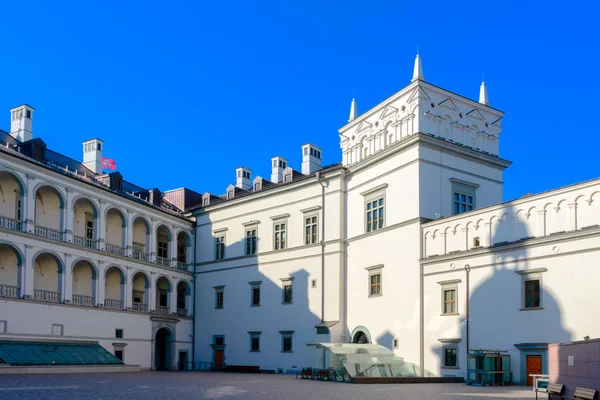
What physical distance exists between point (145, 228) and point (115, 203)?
4777mm

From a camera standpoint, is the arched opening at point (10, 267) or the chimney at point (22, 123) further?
the chimney at point (22, 123)

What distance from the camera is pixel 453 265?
33312 mm

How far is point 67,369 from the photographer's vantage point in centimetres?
3678

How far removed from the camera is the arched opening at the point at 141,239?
157ft

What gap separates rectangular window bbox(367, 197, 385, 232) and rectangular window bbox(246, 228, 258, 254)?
10953 millimetres

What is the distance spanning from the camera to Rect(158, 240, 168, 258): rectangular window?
51594 mm

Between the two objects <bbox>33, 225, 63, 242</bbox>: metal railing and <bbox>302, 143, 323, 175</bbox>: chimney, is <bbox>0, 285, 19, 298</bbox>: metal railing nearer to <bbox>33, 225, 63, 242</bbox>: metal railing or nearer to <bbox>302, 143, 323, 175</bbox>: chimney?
<bbox>33, 225, 63, 242</bbox>: metal railing

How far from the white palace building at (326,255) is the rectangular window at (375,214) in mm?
146

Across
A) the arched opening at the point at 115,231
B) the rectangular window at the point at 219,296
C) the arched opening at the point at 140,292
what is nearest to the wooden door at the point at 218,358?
the rectangular window at the point at 219,296

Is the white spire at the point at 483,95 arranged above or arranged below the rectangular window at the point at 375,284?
above

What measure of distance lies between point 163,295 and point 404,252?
22201 mm

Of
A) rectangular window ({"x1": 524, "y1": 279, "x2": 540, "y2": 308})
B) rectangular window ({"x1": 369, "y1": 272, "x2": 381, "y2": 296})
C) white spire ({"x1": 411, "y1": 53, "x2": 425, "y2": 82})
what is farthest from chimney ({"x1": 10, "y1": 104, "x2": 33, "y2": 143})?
rectangular window ({"x1": 524, "y1": 279, "x2": 540, "y2": 308})

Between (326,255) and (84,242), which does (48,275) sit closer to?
(84,242)

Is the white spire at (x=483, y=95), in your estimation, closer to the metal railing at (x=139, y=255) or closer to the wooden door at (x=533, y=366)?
the wooden door at (x=533, y=366)
